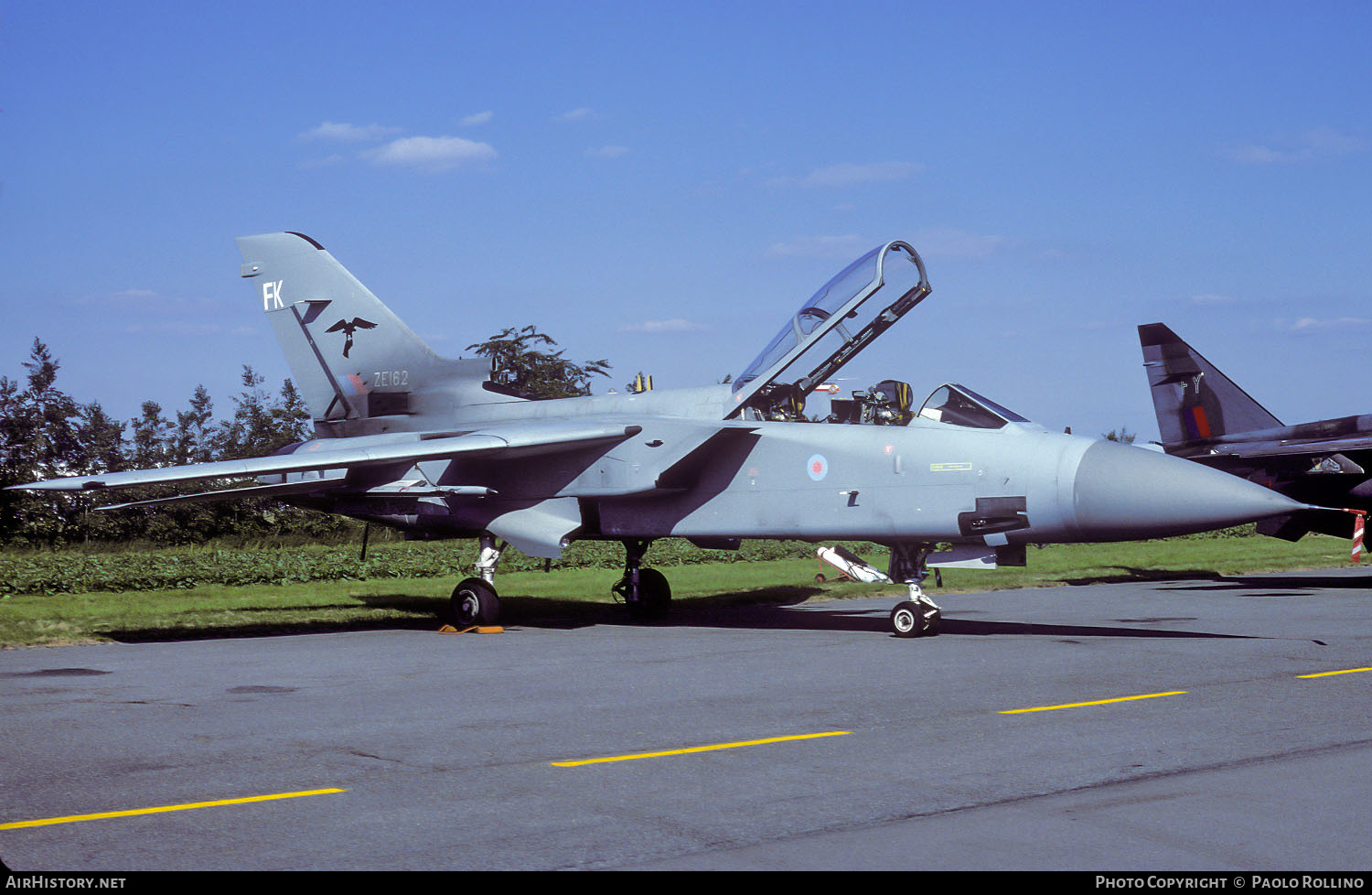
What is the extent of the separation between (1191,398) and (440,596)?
15.8 m

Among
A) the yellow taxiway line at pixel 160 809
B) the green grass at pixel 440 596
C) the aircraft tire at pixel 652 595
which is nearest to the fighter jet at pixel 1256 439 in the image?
the green grass at pixel 440 596

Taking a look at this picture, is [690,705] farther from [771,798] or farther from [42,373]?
[42,373]

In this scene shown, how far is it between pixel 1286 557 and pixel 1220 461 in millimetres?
7250

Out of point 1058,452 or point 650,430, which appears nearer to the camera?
point 1058,452

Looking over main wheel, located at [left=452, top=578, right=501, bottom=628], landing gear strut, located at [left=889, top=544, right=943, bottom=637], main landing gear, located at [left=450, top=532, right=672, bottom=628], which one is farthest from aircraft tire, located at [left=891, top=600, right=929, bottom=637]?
main wheel, located at [left=452, top=578, right=501, bottom=628]

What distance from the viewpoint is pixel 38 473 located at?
43656mm

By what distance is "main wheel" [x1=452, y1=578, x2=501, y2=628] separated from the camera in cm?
1531

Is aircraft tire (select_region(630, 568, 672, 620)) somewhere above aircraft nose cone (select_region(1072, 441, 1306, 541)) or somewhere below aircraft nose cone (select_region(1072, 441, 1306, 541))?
below

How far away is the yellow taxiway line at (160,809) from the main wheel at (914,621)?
8.28 metres

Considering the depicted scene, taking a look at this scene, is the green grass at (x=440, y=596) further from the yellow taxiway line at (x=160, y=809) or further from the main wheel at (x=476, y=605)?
the yellow taxiway line at (x=160, y=809)

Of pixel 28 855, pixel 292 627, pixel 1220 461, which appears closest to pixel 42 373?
pixel 292 627

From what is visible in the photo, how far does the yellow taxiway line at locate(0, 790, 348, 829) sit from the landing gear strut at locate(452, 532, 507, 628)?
366 inches

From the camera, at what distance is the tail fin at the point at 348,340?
17.6 m

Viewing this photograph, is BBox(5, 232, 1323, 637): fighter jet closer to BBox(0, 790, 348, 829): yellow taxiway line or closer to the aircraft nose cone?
the aircraft nose cone
